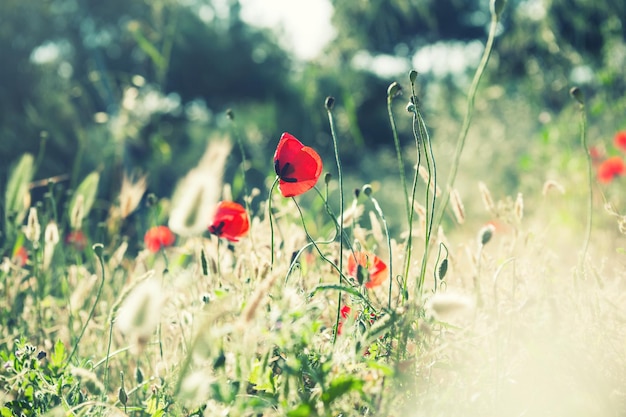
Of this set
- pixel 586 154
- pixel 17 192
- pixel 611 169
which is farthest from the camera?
pixel 611 169

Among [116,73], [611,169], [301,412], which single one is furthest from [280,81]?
[301,412]

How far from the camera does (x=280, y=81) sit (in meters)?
10.7

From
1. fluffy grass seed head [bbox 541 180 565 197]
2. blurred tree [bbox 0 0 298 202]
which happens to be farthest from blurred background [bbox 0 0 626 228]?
fluffy grass seed head [bbox 541 180 565 197]

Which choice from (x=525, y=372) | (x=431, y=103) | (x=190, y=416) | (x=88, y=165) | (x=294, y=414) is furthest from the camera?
(x=431, y=103)

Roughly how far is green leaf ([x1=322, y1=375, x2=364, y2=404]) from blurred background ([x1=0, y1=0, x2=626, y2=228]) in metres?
3.48

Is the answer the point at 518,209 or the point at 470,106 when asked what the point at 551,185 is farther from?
the point at 470,106

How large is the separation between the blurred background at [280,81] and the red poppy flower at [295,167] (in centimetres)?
317

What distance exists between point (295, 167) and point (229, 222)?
7.6 inches

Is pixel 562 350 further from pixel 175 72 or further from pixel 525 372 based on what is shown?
pixel 175 72

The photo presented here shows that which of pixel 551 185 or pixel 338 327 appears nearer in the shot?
pixel 338 327

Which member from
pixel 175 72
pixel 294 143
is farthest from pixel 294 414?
pixel 175 72

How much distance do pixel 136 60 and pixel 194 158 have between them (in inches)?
94.9

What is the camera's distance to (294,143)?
1062 mm

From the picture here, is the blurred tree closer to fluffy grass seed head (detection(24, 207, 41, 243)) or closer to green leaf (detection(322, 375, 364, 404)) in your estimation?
fluffy grass seed head (detection(24, 207, 41, 243))
